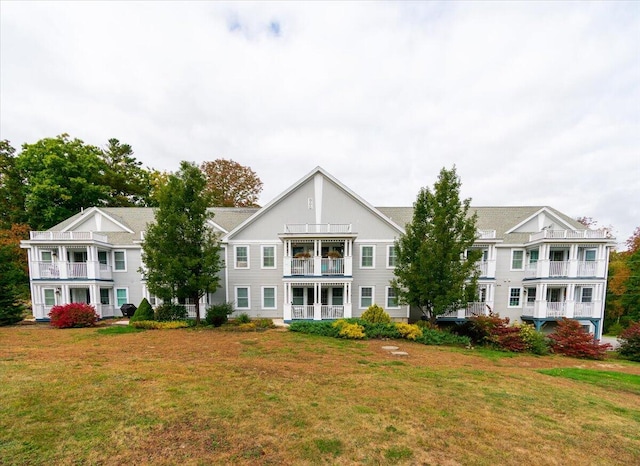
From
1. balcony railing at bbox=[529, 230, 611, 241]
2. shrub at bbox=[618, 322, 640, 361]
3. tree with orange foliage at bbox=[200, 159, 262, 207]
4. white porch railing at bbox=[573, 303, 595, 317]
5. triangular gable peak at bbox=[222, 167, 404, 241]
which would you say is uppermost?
tree with orange foliage at bbox=[200, 159, 262, 207]

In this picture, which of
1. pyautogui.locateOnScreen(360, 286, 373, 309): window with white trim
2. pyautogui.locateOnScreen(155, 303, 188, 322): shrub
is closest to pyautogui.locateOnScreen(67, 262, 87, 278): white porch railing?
pyautogui.locateOnScreen(155, 303, 188, 322): shrub

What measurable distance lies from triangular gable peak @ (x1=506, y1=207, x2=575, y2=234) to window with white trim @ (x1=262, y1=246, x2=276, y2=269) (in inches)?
674

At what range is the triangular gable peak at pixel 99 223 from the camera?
63.8 feet

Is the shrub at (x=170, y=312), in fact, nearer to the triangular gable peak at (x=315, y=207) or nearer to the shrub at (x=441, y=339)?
the triangular gable peak at (x=315, y=207)

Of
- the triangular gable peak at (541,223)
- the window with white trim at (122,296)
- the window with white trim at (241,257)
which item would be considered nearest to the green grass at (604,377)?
the triangular gable peak at (541,223)

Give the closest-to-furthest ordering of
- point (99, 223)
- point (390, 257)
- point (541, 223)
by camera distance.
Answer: point (390, 257) → point (541, 223) → point (99, 223)

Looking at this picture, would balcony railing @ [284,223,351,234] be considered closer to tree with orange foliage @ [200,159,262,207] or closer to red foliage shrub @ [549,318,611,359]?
red foliage shrub @ [549,318,611,359]

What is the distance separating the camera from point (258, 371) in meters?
7.84

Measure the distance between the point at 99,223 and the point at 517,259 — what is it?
30747 millimetres

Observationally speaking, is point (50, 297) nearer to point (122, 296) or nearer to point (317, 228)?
point (122, 296)

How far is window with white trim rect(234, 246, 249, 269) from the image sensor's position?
17.4 m

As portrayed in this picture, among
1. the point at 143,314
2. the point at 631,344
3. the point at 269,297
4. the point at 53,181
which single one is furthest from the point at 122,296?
the point at 631,344

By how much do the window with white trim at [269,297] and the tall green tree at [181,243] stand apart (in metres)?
3.89

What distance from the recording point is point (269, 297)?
17.5 m
